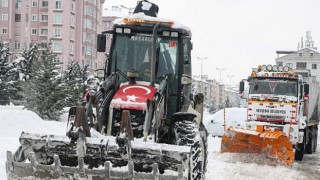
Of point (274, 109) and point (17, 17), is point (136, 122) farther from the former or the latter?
point (17, 17)

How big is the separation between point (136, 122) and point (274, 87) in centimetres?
971

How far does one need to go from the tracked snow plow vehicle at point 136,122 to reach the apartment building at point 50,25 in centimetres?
5835

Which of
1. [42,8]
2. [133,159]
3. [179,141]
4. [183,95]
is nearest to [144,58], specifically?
[183,95]

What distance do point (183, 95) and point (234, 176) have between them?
3.38m

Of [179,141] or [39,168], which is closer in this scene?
[39,168]

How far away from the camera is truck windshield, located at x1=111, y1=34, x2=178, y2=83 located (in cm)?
789

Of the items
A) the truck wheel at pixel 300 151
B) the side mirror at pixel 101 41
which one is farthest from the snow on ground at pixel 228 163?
the side mirror at pixel 101 41

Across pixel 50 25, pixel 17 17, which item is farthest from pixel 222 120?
pixel 17 17

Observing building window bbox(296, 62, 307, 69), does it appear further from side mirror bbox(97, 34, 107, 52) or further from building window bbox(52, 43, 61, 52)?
side mirror bbox(97, 34, 107, 52)

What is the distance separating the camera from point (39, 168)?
5.77 meters

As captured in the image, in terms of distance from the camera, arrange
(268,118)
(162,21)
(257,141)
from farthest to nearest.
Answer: (268,118), (257,141), (162,21)

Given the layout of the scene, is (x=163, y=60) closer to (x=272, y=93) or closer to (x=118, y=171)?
(x=118, y=171)

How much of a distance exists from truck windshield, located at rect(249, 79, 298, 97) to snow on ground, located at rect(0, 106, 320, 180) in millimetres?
2326

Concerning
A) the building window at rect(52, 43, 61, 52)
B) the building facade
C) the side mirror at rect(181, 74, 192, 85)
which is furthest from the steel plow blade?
the building facade
